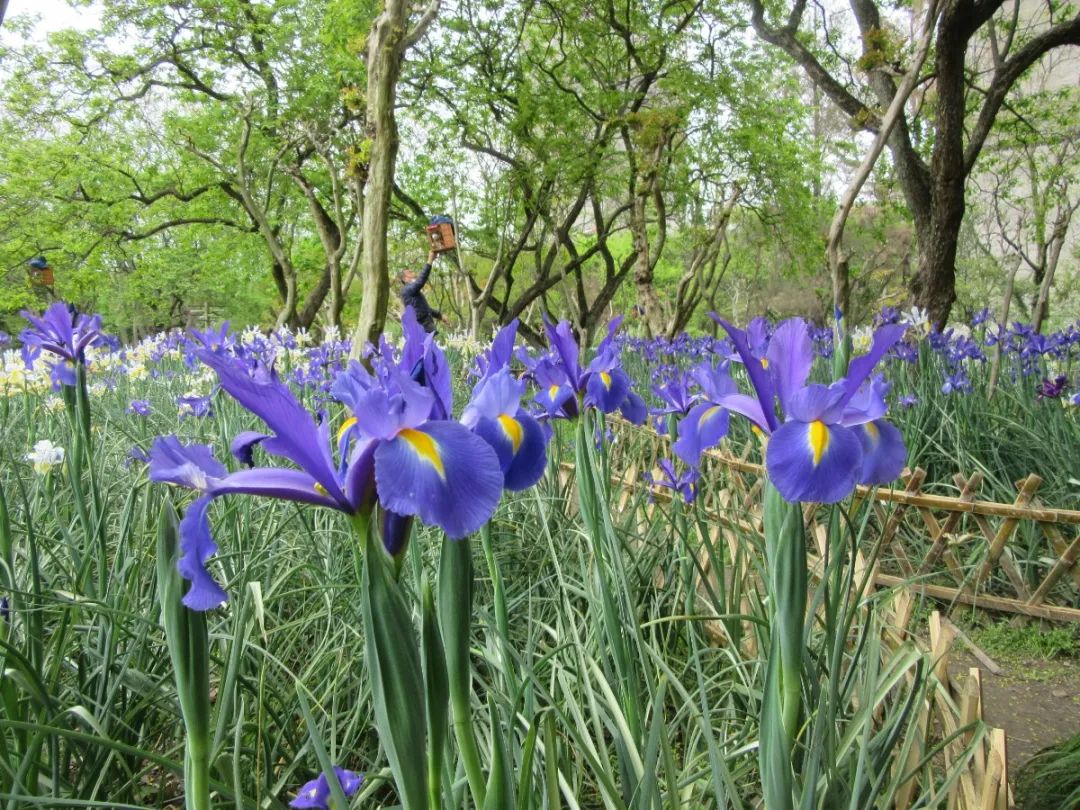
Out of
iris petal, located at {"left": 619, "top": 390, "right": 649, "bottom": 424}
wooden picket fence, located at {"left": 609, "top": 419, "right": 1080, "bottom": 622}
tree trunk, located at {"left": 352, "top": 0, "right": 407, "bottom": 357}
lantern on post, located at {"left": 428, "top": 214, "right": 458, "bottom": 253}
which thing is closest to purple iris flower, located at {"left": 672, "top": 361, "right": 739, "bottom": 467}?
iris petal, located at {"left": 619, "top": 390, "right": 649, "bottom": 424}

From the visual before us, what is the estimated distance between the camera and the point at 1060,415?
393 centimetres

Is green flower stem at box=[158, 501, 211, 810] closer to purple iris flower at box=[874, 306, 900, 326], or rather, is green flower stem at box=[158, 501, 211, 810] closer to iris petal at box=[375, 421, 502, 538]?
iris petal at box=[375, 421, 502, 538]

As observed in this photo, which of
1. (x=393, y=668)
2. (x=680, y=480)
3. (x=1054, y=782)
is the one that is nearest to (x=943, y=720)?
(x=1054, y=782)

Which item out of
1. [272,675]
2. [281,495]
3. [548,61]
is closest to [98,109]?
[548,61]

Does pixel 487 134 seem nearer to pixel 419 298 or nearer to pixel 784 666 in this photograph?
pixel 419 298

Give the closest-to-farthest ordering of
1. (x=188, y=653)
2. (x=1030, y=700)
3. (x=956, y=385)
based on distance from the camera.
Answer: (x=188, y=653) < (x=1030, y=700) < (x=956, y=385)

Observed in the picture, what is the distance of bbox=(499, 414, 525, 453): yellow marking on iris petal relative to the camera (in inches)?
32.4

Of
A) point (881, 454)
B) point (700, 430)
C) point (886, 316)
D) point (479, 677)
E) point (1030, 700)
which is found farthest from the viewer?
point (886, 316)

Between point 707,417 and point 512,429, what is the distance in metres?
0.52

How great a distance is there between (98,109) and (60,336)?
1440 cm

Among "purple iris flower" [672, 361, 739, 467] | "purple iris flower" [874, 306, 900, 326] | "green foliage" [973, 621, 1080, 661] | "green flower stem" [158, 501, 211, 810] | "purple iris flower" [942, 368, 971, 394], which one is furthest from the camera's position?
"purple iris flower" [874, 306, 900, 326]

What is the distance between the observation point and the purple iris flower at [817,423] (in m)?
0.87

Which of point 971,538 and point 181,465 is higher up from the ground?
point 181,465

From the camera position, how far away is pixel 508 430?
2.73ft
